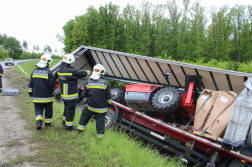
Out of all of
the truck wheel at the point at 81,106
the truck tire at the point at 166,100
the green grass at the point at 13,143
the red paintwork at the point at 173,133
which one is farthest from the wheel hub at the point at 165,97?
the green grass at the point at 13,143

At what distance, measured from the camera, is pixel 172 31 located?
29062 millimetres

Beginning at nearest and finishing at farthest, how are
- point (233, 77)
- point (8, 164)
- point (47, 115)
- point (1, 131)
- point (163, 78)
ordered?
point (8, 164)
point (1, 131)
point (47, 115)
point (233, 77)
point (163, 78)

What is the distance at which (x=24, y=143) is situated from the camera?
3.29 meters

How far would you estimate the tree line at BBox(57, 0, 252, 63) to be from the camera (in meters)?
25.3

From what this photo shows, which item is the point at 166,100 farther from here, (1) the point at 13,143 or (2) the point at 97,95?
(1) the point at 13,143

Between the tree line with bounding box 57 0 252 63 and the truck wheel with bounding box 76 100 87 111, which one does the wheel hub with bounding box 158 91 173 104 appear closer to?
the truck wheel with bounding box 76 100 87 111

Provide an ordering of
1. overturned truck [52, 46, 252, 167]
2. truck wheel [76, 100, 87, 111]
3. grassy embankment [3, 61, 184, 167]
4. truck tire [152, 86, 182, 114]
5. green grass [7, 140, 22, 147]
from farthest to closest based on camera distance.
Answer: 1. truck wheel [76, 100, 87, 111]
2. truck tire [152, 86, 182, 114]
3. overturned truck [52, 46, 252, 167]
4. green grass [7, 140, 22, 147]
5. grassy embankment [3, 61, 184, 167]

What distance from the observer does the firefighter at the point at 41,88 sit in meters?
3.91

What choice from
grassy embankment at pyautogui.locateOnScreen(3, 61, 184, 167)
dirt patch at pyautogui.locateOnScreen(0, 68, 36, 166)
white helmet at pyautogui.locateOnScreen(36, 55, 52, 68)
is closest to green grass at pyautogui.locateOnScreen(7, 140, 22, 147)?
dirt patch at pyautogui.locateOnScreen(0, 68, 36, 166)

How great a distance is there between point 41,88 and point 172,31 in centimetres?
2805

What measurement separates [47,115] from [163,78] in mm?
4301

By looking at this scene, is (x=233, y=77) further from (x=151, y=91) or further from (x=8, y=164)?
(x=8, y=164)

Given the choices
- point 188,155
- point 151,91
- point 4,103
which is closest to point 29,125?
point 4,103

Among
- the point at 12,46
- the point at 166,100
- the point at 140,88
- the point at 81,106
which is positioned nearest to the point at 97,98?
the point at 140,88
